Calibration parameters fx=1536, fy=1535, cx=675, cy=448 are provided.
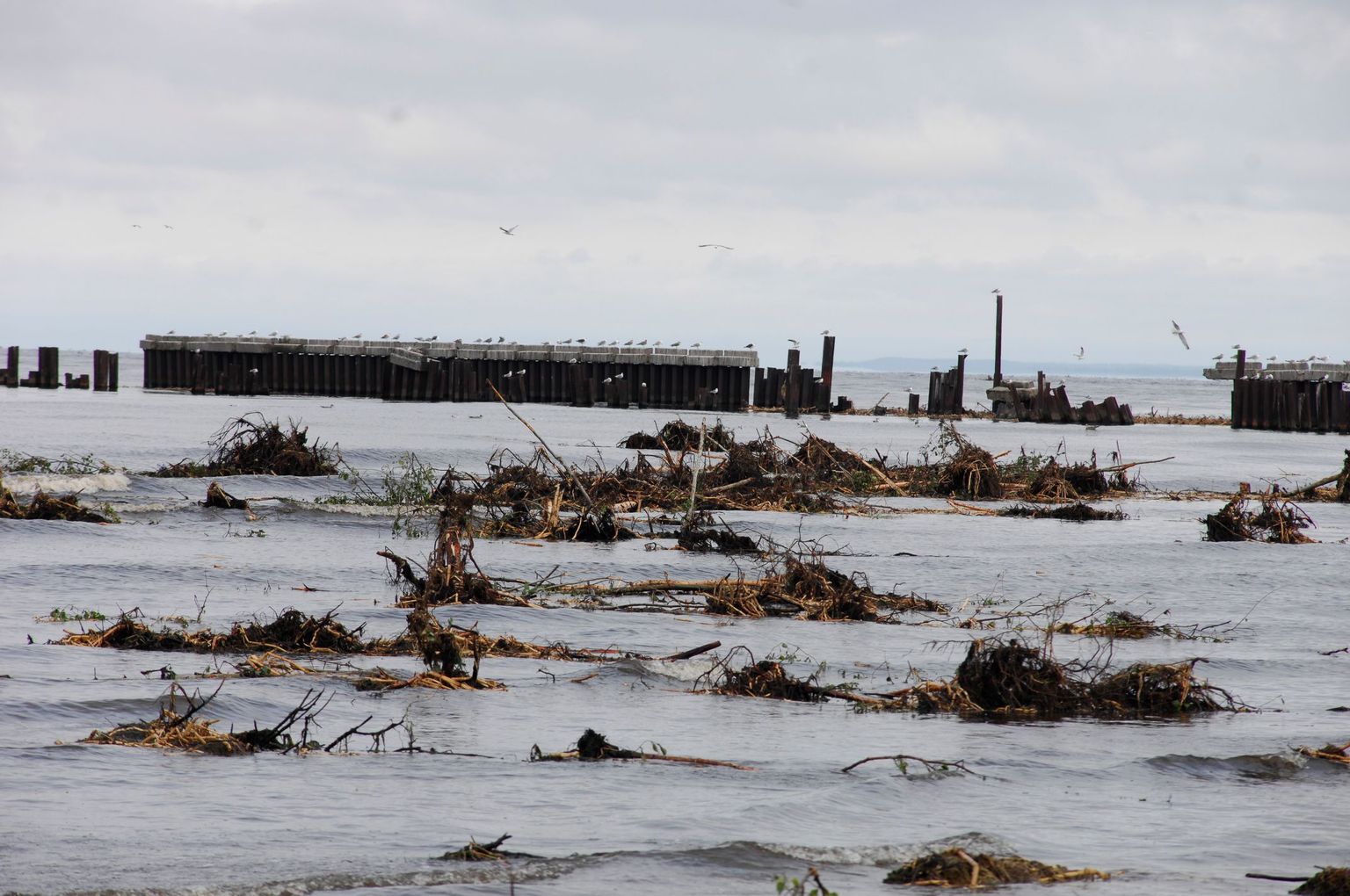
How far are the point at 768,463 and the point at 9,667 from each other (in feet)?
46.4

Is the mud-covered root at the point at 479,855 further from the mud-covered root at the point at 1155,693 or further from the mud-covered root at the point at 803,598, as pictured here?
the mud-covered root at the point at 803,598

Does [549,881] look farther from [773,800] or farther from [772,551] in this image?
[772,551]

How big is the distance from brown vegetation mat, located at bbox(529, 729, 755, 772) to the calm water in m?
0.07

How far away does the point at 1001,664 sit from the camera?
865 cm

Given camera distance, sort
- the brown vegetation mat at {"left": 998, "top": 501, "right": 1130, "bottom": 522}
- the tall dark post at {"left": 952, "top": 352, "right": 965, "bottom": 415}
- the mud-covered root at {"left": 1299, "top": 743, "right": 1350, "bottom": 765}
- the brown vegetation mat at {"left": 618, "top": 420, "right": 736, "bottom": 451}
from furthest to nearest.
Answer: the tall dark post at {"left": 952, "top": 352, "right": 965, "bottom": 415} → the brown vegetation mat at {"left": 618, "top": 420, "right": 736, "bottom": 451} → the brown vegetation mat at {"left": 998, "top": 501, "right": 1130, "bottom": 522} → the mud-covered root at {"left": 1299, "top": 743, "right": 1350, "bottom": 765}

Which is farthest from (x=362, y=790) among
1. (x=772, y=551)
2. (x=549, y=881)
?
(x=772, y=551)

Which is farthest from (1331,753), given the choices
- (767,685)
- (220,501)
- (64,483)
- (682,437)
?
(682,437)

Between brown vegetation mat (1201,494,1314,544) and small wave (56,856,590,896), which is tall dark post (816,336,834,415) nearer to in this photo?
brown vegetation mat (1201,494,1314,544)

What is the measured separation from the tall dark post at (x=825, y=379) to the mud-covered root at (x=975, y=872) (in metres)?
41.6

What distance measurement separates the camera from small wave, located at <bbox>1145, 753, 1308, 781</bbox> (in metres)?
7.39

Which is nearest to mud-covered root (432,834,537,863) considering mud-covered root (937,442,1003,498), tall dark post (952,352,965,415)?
mud-covered root (937,442,1003,498)

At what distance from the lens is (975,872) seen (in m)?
5.37

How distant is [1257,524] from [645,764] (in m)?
13.1

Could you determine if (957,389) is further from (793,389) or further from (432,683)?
(432,683)
